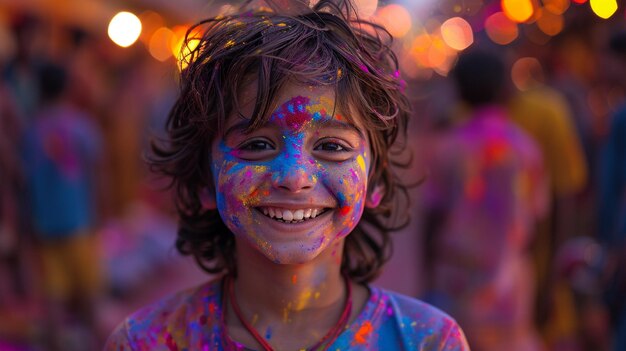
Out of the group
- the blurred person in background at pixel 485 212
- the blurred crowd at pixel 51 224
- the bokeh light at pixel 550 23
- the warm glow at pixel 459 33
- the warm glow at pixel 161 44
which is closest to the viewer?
the blurred person in background at pixel 485 212

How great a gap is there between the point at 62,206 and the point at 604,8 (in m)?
5.55

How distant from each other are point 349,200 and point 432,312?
0.38m

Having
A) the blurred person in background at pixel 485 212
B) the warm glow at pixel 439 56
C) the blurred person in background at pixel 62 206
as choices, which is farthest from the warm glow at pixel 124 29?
the blurred person in background at pixel 485 212

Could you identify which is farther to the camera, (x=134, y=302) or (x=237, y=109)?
(x=134, y=302)

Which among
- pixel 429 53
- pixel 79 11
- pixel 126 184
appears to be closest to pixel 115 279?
pixel 126 184

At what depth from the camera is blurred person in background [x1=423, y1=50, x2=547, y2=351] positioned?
16.6 feet

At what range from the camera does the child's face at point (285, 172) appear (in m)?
2.12

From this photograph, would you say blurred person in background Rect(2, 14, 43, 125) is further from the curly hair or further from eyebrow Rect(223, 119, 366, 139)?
eyebrow Rect(223, 119, 366, 139)

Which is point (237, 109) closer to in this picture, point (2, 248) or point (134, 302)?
point (2, 248)

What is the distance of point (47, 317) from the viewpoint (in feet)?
22.5

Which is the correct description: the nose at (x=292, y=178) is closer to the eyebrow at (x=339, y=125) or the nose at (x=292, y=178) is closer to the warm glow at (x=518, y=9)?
the eyebrow at (x=339, y=125)

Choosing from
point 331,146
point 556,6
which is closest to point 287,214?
point 331,146

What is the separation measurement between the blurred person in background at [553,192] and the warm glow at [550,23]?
4998mm

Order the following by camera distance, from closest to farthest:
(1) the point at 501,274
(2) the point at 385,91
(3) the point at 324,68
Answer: (3) the point at 324,68
(2) the point at 385,91
(1) the point at 501,274
